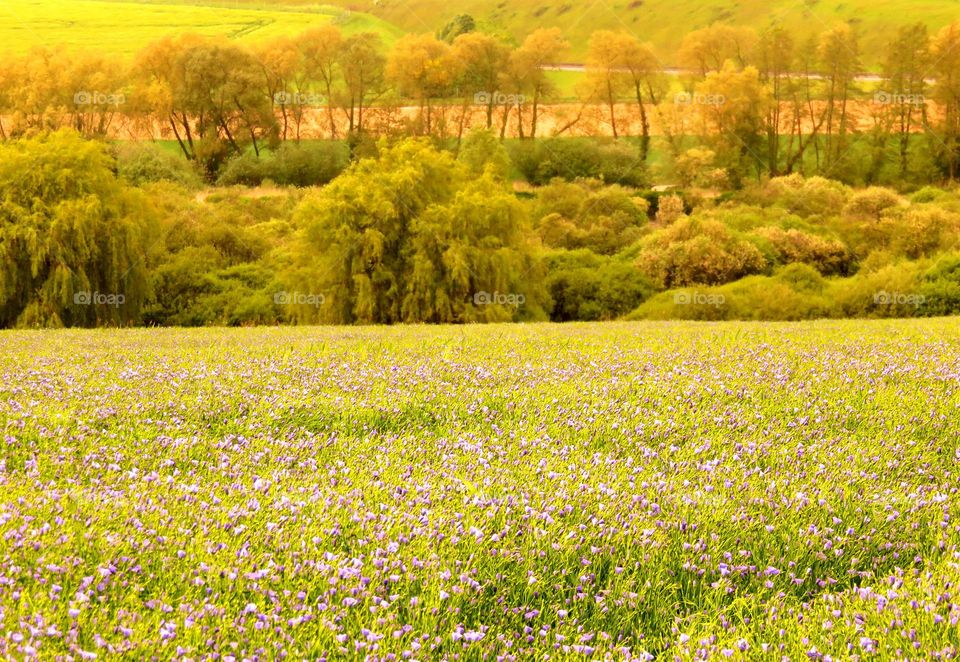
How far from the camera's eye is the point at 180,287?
44.5 metres

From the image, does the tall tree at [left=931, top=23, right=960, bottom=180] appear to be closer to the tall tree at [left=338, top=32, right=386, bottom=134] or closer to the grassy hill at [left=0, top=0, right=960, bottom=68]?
the grassy hill at [left=0, top=0, right=960, bottom=68]

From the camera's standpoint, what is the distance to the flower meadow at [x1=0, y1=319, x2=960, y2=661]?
4.36 m

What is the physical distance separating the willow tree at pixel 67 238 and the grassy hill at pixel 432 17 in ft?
270

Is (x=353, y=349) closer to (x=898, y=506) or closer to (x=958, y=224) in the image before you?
(x=898, y=506)

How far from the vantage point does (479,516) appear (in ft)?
18.9

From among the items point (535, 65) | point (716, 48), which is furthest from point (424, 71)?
point (716, 48)

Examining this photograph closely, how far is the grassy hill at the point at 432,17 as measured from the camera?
117225mm

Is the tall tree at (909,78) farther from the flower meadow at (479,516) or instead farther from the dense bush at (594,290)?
the flower meadow at (479,516)

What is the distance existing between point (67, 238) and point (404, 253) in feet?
46.9

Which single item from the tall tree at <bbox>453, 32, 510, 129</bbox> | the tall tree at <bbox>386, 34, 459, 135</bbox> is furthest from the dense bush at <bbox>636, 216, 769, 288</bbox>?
the tall tree at <bbox>386, 34, 459, 135</bbox>

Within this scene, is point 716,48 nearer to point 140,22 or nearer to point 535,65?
point 535,65

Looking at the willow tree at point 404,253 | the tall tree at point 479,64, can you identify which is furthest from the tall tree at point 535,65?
the willow tree at point 404,253

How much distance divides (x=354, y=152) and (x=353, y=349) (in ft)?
236

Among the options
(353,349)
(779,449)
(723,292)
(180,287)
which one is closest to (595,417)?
(779,449)
